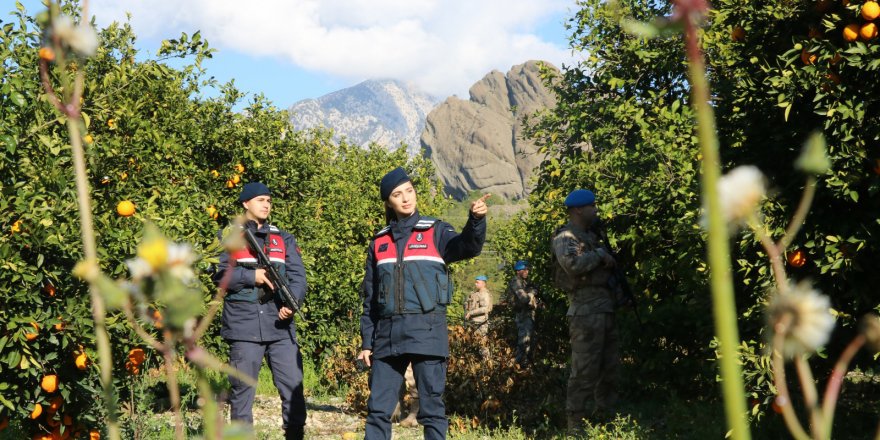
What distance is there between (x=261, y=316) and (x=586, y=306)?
2402 millimetres

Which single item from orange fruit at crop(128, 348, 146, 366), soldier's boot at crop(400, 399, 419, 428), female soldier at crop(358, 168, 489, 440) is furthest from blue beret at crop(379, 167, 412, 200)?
soldier's boot at crop(400, 399, 419, 428)

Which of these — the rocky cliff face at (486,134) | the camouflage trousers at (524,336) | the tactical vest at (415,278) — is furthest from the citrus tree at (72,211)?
the rocky cliff face at (486,134)

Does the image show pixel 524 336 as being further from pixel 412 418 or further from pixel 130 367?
pixel 130 367

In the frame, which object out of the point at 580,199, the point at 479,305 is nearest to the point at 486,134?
the point at 479,305

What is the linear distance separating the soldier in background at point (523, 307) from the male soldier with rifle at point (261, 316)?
15.2 feet

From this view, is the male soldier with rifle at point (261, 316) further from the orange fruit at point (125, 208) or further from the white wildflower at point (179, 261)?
the white wildflower at point (179, 261)

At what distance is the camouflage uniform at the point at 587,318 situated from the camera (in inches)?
237

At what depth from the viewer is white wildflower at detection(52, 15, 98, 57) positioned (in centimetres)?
51

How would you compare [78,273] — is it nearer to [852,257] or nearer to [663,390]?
[852,257]

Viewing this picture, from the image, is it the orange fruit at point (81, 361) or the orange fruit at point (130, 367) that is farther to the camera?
the orange fruit at point (130, 367)

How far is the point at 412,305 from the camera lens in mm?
4578

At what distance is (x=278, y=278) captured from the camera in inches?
213

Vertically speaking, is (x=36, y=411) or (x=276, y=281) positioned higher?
(x=276, y=281)

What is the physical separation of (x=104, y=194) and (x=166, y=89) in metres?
3.63
